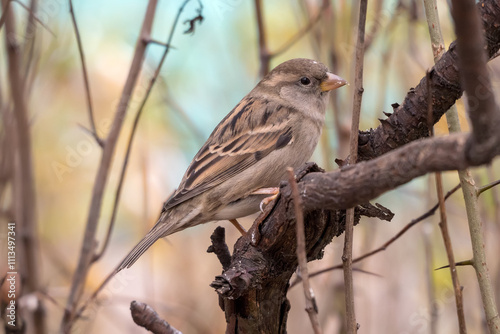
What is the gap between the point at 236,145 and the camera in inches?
133

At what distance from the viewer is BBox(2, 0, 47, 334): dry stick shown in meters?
2.84

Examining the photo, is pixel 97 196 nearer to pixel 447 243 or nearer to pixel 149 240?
pixel 149 240

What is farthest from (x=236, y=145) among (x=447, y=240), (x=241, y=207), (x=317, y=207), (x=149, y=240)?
(x=447, y=240)

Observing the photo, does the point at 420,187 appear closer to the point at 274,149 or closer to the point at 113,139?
the point at 274,149

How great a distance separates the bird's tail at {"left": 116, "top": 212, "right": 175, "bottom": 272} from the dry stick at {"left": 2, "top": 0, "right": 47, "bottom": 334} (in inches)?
22.4

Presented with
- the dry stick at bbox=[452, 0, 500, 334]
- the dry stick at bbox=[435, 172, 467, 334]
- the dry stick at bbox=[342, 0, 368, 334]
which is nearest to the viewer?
the dry stick at bbox=[452, 0, 500, 334]

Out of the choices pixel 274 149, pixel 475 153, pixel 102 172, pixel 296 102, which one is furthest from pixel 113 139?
pixel 475 153

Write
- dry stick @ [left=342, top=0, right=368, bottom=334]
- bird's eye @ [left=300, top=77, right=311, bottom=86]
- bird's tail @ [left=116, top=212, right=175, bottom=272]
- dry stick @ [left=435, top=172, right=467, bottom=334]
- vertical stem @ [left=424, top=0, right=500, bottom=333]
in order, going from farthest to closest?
bird's eye @ [left=300, top=77, right=311, bottom=86]
bird's tail @ [left=116, top=212, right=175, bottom=272]
vertical stem @ [left=424, top=0, right=500, bottom=333]
dry stick @ [left=342, top=0, right=368, bottom=334]
dry stick @ [left=435, top=172, right=467, bottom=334]

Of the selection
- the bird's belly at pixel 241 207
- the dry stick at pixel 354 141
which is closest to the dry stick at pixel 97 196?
the bird's belly at pixel 241 207

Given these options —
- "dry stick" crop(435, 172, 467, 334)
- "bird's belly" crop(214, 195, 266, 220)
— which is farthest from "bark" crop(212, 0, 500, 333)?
"bird's belly" crop(214, 195, 266, 220)

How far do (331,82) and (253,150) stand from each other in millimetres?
681

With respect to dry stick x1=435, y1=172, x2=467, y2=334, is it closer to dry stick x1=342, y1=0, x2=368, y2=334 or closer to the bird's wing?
dry stick x1=342, y1=0, x2=368, y2=334

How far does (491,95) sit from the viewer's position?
1.11m

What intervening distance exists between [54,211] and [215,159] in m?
2.62
